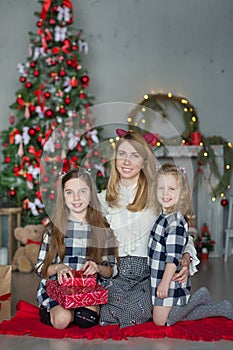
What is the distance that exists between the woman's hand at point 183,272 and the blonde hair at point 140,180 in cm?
32

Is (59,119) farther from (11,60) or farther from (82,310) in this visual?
(82,310)

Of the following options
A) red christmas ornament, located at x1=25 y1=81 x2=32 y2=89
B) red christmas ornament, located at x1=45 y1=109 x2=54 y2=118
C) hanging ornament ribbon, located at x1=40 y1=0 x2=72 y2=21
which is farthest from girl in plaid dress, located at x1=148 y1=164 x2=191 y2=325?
hanging ornament ribbon, located at x1=40 y1=0 x2=72 y2=21

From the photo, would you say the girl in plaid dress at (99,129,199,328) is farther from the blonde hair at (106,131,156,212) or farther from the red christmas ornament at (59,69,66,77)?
the red christmas ornament at (59,69,66,77)

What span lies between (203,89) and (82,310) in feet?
12.5

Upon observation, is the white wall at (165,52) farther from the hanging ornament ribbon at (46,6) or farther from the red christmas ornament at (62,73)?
the red christmas ornament at (62,73)

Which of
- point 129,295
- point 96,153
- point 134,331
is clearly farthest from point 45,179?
point 134,331

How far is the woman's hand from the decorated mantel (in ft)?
9.22

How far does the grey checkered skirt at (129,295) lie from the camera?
3.04 meters

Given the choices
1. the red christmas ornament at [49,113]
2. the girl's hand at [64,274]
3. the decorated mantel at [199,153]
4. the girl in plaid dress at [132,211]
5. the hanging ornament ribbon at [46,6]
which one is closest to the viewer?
the girl's hand at [64,274]

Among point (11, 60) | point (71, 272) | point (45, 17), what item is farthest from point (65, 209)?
point (11, 60)

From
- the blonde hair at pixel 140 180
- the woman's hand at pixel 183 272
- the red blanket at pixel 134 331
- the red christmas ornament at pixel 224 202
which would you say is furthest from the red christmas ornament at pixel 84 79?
the red blanket at pixel 134 331

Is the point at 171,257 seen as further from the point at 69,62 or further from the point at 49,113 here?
the point at 69,62

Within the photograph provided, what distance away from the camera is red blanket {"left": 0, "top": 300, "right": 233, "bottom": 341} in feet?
9.36

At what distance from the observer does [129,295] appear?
312cm
